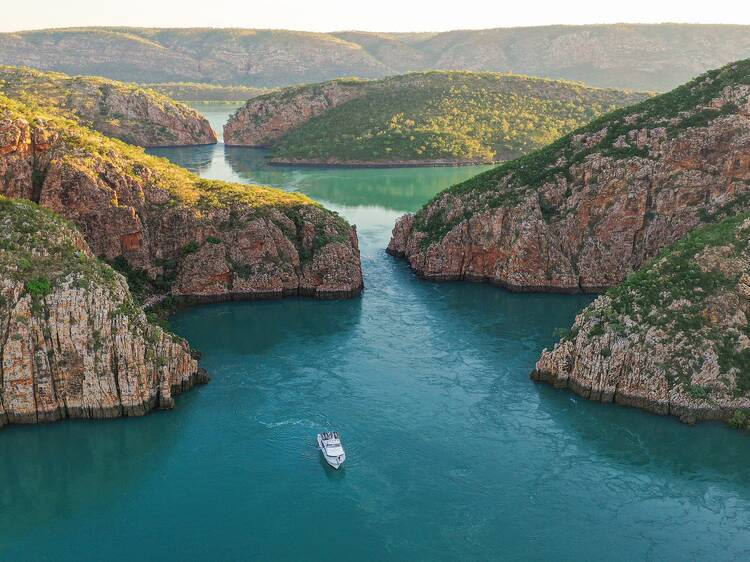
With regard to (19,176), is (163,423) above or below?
below

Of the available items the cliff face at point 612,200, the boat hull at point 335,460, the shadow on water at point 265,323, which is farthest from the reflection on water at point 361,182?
the boat hull at point 335,460

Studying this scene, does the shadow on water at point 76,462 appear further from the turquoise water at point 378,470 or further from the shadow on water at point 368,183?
the shadow on water at point 368,183

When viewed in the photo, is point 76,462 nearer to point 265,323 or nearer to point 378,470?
point 378,470

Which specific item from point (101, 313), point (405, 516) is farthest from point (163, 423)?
point (405, 516)

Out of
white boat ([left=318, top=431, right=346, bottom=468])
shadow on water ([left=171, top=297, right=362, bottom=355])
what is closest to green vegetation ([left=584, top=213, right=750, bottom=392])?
white boat ([left=318, top=431, right=346, bottom=468])

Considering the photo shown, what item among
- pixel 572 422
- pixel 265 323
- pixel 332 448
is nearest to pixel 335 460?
pixel 332 448

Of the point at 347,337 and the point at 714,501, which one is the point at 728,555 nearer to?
the point at 714,501
